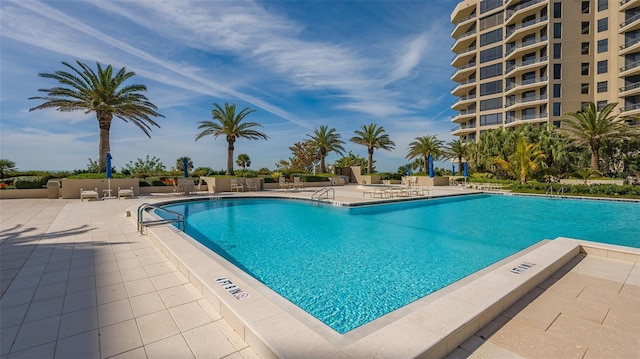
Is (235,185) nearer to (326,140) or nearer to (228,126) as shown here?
(228,126)

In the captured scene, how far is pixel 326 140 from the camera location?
104ft

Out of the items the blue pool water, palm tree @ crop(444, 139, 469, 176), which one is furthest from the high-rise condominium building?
the blue pool water

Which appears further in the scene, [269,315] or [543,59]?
[543,59]

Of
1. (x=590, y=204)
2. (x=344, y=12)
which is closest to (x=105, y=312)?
(x=344, y=12)

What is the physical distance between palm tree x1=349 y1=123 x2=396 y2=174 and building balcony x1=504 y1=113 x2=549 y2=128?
16684mm

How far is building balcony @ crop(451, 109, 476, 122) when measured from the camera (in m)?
41.4

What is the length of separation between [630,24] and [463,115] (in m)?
18.0

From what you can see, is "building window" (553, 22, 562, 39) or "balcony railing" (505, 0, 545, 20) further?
"balcony railing" (505, 0, 545, 20)

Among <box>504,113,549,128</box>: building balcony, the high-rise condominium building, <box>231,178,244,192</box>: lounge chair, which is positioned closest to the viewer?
<box>231,178,244,192</box>: lounge chair

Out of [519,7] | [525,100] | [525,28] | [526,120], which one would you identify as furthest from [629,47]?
[519,7]

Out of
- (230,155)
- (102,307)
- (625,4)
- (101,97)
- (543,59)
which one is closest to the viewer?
(102,307)

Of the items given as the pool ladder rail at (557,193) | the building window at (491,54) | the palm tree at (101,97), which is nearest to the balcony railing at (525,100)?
the building window at (491,54)

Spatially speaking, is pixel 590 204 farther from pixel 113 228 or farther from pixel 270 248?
pixel 113 228

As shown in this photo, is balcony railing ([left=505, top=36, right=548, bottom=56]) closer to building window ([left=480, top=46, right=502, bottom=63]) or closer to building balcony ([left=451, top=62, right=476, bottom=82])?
building window ([left=480, top=46, right=502, bottom=63])
